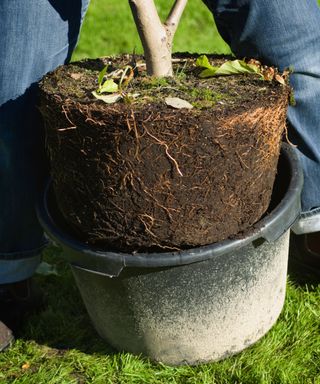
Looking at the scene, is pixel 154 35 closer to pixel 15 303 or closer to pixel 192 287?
pixel 192 287

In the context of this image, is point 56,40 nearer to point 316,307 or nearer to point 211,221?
point 211,221

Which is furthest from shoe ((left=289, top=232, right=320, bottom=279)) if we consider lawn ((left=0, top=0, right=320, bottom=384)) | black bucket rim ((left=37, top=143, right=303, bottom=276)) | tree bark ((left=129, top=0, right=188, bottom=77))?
tree bark ((left=129, top=0, right=188, bottom=77))

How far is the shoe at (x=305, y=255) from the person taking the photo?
8.51 feet

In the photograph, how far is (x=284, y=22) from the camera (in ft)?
6.91

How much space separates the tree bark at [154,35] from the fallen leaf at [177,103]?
0.23m

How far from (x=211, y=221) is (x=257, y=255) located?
244 mm

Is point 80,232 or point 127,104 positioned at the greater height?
point 127,104

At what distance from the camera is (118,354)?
236 centimetres

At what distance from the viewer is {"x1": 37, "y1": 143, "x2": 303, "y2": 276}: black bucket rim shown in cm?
191

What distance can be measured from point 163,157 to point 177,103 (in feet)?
0.50

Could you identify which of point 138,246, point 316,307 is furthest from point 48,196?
point 316,307

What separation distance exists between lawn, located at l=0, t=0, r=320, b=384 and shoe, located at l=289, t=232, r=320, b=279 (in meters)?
0.04

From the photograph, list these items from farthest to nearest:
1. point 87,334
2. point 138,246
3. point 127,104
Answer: point 87,334 < point 138,246 < point 127,104

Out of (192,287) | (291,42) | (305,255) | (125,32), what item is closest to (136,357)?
(192,287)
